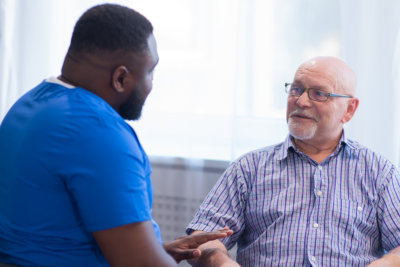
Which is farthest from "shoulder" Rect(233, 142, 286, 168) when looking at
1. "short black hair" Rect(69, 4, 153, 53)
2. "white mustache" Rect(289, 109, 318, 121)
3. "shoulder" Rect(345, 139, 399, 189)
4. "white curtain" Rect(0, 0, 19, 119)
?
"white curtain" Rect(0, 0, 19, 119)

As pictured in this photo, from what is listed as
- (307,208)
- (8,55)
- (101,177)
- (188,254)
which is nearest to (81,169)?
(101,177)

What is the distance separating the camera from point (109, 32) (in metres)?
1.11

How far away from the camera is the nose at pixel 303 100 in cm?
179

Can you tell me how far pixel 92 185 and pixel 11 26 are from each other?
205 centimetres

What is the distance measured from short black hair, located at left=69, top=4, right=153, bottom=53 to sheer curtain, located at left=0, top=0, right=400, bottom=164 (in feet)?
3.97

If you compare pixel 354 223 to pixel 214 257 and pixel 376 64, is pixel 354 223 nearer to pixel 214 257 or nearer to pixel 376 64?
pixel 214 257

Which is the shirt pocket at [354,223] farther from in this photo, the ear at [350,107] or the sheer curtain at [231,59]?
the sheer curtain at [231,59]

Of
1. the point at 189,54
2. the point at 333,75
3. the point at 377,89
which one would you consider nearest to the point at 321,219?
the point at 333,75

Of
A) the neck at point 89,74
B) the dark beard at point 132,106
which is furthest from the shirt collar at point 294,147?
the neck at point 89,74

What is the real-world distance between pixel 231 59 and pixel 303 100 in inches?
25.9

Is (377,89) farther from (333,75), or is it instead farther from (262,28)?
(262,28)

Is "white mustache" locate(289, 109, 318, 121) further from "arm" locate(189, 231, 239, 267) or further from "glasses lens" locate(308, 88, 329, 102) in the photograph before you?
"arm" locate(189, 231, 239, 267)

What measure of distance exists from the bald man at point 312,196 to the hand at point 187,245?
0.16 m

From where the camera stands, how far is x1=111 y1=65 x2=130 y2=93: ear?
44.6 inches
